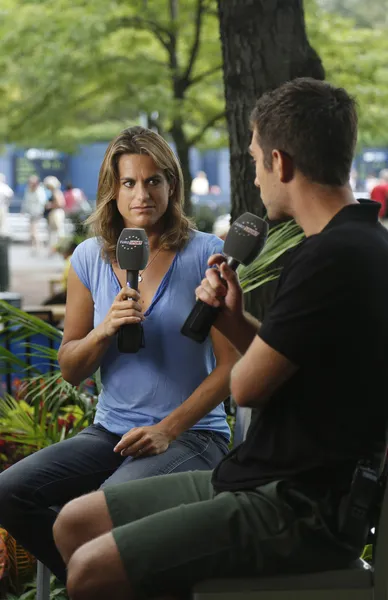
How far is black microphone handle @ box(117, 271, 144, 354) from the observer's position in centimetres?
287

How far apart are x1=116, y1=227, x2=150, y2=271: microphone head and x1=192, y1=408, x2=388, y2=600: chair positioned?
1.04 m

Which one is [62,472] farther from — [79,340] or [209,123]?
[209,123]

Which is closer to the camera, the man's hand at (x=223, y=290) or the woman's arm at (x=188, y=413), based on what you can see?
the man's hand at (x=223, y=290)

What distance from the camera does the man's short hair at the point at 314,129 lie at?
2.18 m

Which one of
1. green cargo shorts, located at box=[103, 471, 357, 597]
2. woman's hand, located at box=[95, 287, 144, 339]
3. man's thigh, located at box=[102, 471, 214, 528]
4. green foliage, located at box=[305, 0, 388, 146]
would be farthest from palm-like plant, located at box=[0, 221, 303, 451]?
green foliage, located at box=[305, 0, 388, 146]

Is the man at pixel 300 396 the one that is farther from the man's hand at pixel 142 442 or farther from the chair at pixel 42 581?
the chair at pixel 42 581

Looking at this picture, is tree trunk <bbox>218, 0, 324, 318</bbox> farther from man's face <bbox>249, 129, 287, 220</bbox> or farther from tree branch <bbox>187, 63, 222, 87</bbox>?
tree branch <bbox>187, 63, 222, 87</bbox>

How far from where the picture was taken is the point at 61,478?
2953 millimetres

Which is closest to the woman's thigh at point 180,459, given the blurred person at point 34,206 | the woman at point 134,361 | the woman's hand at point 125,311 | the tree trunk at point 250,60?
the woman at point 134,361

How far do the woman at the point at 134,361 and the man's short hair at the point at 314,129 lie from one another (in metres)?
0.80

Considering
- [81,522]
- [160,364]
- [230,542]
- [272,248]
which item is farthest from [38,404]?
[230,542]

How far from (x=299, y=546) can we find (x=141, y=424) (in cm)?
99

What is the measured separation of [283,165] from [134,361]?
107cm

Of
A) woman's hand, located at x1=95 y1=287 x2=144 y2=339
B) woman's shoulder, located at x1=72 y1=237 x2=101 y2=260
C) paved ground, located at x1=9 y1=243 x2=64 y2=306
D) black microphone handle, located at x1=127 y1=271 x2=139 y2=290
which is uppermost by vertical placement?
woman's shoulder, located at x1=72 y1=237 x2=101 y2=260
